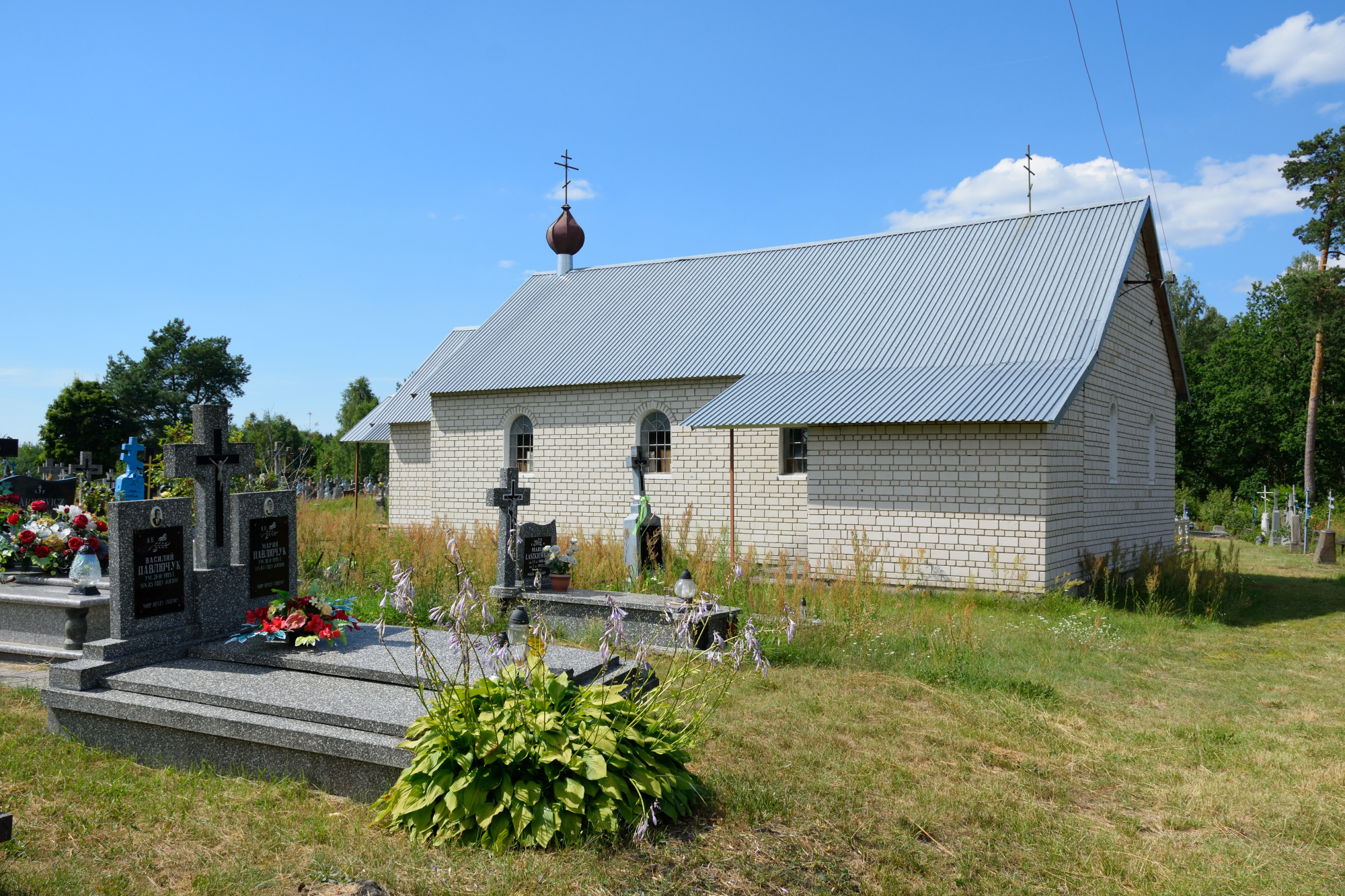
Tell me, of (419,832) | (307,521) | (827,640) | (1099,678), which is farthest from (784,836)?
(307,521)

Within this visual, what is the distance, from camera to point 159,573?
7070mm

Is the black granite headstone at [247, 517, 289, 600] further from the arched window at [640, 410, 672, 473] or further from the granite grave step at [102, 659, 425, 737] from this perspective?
the arched window at [640, 410, 672, 473]

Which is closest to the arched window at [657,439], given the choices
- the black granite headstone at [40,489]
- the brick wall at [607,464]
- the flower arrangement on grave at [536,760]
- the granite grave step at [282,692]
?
the brick wall at [607,464]

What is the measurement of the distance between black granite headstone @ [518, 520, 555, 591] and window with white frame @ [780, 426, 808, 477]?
7164mm

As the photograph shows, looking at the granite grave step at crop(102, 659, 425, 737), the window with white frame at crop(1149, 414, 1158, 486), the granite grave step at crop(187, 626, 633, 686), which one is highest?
the window with white frame at crop(1149, 414, 1158, 486)

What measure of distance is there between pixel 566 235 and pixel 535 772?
21.2 m

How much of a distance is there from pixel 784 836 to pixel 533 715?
4.76 feet

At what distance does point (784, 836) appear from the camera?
4.71m

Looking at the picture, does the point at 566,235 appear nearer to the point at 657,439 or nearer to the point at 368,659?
the point at 657,439

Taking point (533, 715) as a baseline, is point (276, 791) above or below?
below

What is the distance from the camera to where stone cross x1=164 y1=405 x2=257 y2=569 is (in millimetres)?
7492

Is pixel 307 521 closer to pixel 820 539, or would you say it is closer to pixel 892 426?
pixel 820 539

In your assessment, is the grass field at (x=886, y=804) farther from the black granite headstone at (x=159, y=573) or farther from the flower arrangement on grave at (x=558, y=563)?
the flower arrangement on grave at (x=558, y=563)

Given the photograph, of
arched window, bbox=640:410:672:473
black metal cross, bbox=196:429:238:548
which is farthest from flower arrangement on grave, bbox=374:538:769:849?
arched window, bbox=640:410:672:473
